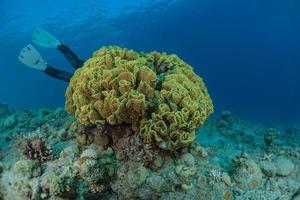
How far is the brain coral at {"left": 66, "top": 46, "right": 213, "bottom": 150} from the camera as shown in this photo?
621cm

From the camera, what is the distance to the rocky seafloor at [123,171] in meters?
6.34

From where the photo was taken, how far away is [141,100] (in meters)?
6.16

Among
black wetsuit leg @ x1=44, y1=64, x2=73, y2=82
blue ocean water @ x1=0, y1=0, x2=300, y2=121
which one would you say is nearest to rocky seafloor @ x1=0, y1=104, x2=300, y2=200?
black wetsuit leg @ x1=44, y1=64, x2=73, y2=82

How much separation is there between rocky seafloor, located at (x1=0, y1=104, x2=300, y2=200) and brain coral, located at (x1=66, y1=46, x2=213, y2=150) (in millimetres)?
406

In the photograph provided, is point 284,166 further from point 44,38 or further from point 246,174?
point 44,38

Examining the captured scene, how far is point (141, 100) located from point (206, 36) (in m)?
41.2

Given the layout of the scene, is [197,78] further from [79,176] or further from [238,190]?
[79,176]

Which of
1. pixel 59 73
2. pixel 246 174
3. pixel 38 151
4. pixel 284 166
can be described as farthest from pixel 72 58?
pixel 284 166

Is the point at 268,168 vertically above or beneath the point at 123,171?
beneath

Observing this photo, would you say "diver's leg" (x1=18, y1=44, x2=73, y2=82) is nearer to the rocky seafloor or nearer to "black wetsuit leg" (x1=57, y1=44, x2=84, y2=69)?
"black wetsuit leg" (x1=57, y1=44, x2=84, y2=69)

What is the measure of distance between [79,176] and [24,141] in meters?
1.44

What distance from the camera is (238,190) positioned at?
Answer: 7.03 m

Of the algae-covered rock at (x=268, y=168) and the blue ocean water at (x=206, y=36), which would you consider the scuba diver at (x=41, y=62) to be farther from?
the blue ocean water at (x=206, y=36)

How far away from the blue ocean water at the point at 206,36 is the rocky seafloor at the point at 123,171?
27849 mm
